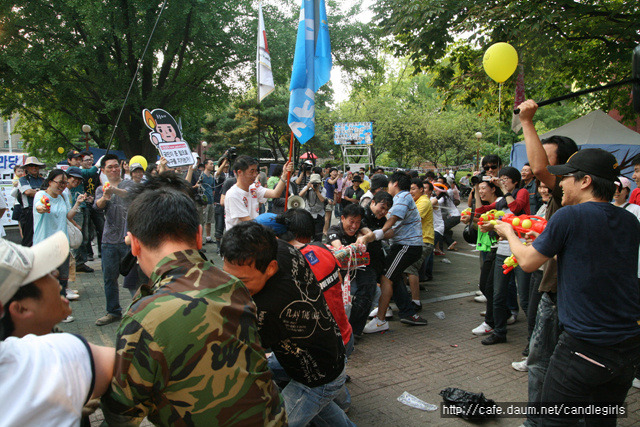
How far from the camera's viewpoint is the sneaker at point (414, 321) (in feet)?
19.6

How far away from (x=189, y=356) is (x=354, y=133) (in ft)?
88.1

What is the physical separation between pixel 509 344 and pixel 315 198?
597 centimetres

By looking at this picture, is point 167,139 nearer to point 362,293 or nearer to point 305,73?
point 305,73

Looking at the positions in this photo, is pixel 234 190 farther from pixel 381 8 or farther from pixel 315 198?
pixel 381 8

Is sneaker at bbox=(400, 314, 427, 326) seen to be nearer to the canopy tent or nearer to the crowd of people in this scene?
the crowd of people

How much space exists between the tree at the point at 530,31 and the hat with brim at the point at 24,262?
9125 millimetres

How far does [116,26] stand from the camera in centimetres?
1758

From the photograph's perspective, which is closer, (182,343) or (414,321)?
(182,343)

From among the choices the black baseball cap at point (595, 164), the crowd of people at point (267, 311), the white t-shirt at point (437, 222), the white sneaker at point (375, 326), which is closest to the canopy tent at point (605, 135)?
the white t-shirt at point (437, 222)

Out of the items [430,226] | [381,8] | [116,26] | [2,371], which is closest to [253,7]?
[116,26]

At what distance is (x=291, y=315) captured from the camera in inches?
93.8

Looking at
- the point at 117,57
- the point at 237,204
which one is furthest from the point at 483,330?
the point at 117,57

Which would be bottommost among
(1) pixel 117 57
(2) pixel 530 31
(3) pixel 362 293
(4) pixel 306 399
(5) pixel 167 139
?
(3) pixel 362 293

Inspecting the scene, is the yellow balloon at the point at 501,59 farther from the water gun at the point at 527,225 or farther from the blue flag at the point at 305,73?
the water gun at the point at 527,225
